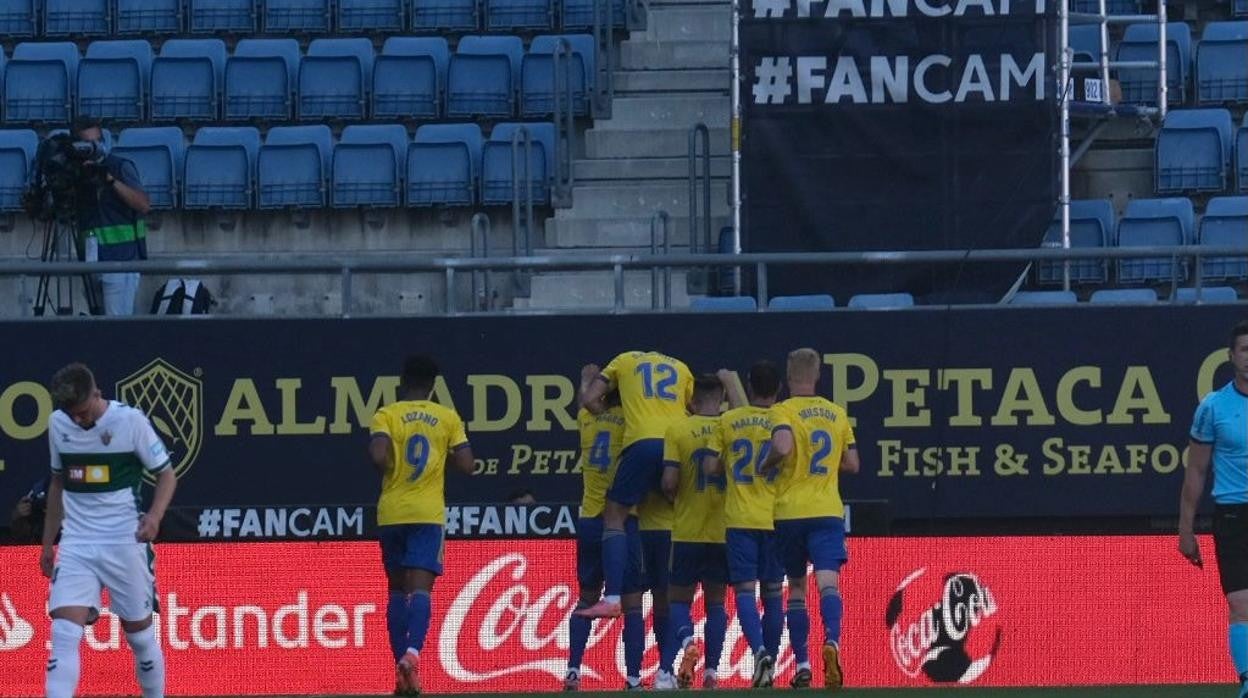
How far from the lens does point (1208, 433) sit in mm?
9766

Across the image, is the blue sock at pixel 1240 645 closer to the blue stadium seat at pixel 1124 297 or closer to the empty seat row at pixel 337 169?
the blue stadium seat at pixel 1124 297

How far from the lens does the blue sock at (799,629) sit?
12141 mm

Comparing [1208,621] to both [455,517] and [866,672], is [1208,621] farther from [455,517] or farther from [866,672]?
[455,517]

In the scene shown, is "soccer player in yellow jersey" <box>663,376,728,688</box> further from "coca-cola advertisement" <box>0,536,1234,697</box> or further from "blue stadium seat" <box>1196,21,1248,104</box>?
"blue stadium seat" <box>1196,21,1248,104</box>

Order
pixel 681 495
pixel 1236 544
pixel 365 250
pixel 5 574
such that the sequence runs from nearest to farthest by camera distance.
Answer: pixel 1236 544 → pixel 681 495 → pixel 5 574 → pixel 365 250

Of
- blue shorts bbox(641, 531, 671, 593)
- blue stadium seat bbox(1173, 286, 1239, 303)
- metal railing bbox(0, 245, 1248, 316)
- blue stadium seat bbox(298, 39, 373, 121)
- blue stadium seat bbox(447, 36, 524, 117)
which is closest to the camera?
blue shorts bbox(641, 531, 671, 593)

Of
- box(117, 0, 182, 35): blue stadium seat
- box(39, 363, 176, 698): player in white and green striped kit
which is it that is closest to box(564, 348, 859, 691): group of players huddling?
box(39, 363, 176, 698): player in white and green striped kit

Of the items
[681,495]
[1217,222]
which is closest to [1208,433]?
[681,495]

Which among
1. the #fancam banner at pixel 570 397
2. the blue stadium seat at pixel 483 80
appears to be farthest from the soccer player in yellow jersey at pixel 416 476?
the blue stadium seat at pixel 483 80

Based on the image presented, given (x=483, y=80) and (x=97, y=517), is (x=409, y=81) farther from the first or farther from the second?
(x=97, y=517)

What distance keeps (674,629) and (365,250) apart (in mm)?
5742

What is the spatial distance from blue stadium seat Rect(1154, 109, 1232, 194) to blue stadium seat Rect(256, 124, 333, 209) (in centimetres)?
621

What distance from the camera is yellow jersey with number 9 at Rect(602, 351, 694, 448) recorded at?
1277cm

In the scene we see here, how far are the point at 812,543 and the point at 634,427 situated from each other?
1.25m
